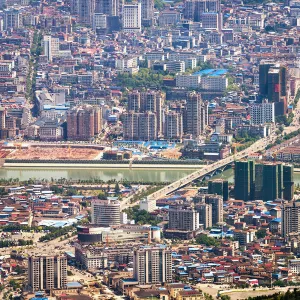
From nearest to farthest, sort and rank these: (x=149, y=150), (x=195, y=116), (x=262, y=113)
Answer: (x=149, y=150), (x=195, y=116), (x=262, y=113)

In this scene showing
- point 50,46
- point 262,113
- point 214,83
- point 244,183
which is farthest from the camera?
point 50,46

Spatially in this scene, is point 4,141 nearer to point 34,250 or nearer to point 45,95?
point 45,95

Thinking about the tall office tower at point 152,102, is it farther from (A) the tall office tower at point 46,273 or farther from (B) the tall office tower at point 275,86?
(A) the tall office tower at point 46,273

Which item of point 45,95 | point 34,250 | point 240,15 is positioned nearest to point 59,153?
point 45,95

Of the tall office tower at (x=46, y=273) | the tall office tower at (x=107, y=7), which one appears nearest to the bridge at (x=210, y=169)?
the tall office tower at (x=46, y=273)

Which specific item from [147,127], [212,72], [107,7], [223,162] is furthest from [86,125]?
[107,7]

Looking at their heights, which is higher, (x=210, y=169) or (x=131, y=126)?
(x=131, y=126)

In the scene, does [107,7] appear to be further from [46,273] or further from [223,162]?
[46,273]
